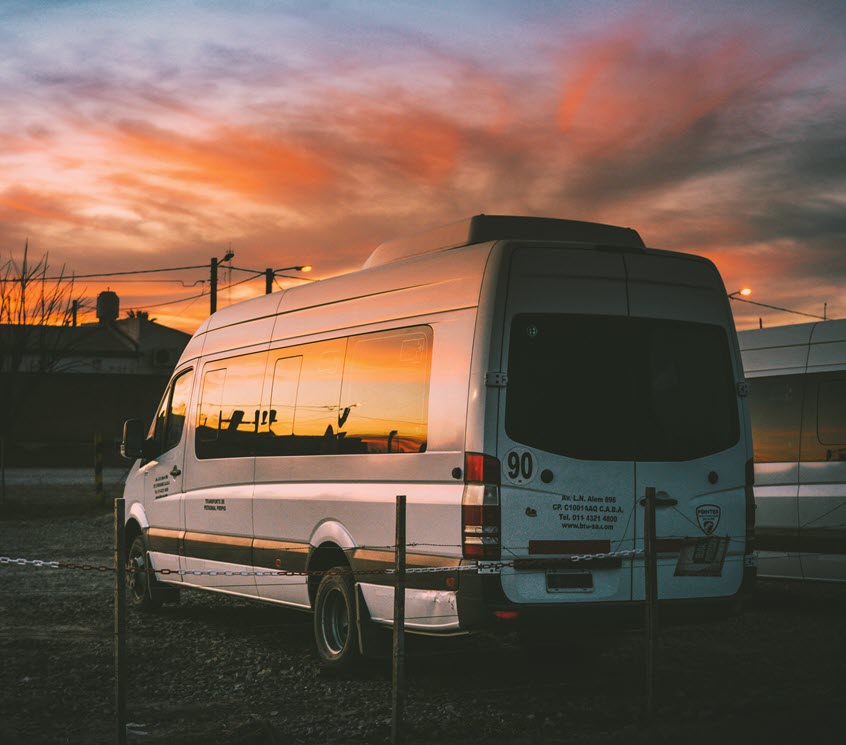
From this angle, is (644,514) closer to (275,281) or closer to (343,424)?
(343,424)

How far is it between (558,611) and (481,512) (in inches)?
31.6

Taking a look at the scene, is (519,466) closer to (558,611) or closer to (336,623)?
(558,611)

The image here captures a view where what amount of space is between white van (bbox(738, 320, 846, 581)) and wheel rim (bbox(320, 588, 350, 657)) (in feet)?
15.6

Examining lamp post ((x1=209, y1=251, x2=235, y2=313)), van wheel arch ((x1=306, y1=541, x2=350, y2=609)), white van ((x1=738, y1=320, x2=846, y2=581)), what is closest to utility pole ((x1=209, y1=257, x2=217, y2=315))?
lamp post ((x1=209, y1=251, x2=235, y2=313))

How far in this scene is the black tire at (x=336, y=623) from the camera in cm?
841

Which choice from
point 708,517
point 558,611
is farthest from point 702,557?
point 558,611

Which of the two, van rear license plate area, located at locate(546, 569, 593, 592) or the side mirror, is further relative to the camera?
the side mirror

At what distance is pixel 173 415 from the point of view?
11.8 m

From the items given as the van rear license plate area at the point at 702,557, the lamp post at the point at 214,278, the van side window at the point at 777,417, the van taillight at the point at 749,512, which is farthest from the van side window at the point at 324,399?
the lamp post at the point at 214,278

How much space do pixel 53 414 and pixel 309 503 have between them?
55.9m

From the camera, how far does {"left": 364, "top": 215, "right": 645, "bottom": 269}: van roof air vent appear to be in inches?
330

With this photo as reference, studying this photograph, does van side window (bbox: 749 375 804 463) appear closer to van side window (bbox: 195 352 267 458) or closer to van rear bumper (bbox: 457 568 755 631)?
van rear bumper (bbox: 457 568 755 631)

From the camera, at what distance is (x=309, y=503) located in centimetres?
907

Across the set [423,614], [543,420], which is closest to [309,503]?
[423,614]
